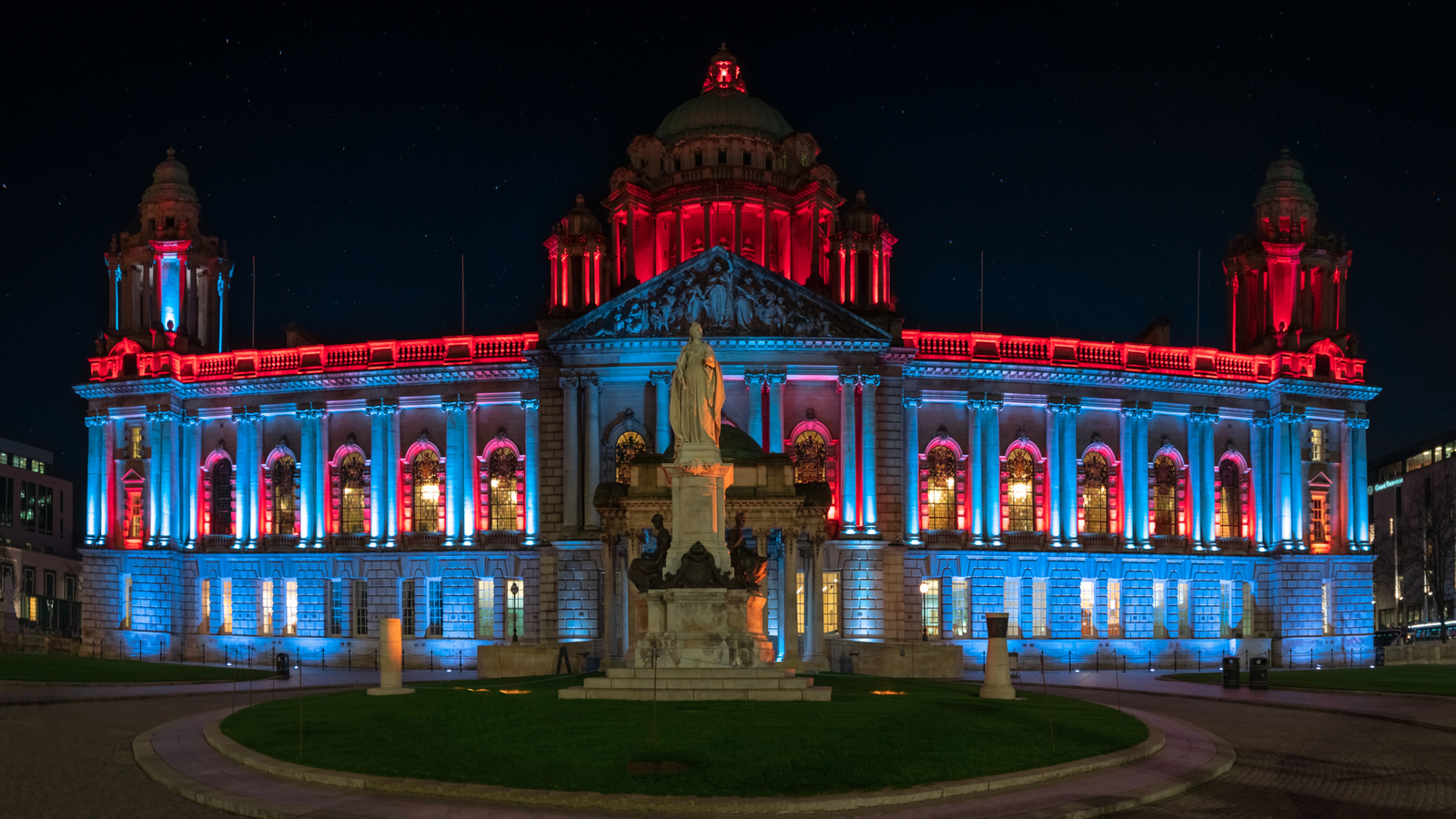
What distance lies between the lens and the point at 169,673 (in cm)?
5222

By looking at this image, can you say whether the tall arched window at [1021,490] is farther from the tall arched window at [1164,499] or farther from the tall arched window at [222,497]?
the tall arched window at [222,497]

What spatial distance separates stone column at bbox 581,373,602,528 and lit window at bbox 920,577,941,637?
50.8 ft

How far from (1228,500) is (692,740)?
56.2m

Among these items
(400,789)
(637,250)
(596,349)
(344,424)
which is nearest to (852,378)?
(596,349)

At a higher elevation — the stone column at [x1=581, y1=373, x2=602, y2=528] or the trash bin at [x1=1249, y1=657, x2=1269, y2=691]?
the stone column at [x1=581, y1=373, x2=602, y2=528]

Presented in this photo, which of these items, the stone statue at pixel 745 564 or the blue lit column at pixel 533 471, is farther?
the blue lit column at pixel 533 471

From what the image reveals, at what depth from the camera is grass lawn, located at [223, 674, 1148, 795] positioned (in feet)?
67.6

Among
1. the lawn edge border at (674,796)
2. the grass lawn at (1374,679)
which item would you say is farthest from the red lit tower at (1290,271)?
the lawn edge border at (674,796)

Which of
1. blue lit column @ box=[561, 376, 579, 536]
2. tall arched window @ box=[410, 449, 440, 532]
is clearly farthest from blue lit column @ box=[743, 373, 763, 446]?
tall arched window @ box=[410, 449, 440, 532]

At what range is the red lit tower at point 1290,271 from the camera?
242 feet

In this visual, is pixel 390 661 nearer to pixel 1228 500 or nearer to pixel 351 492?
pixel 351 492

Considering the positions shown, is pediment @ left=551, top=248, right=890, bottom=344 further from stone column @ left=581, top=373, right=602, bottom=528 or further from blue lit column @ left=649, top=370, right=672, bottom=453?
stone column @ left=581, top=373, right=602, bottom=528

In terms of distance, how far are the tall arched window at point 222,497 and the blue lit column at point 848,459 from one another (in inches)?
1207

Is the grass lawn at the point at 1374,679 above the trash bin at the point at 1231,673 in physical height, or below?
below
